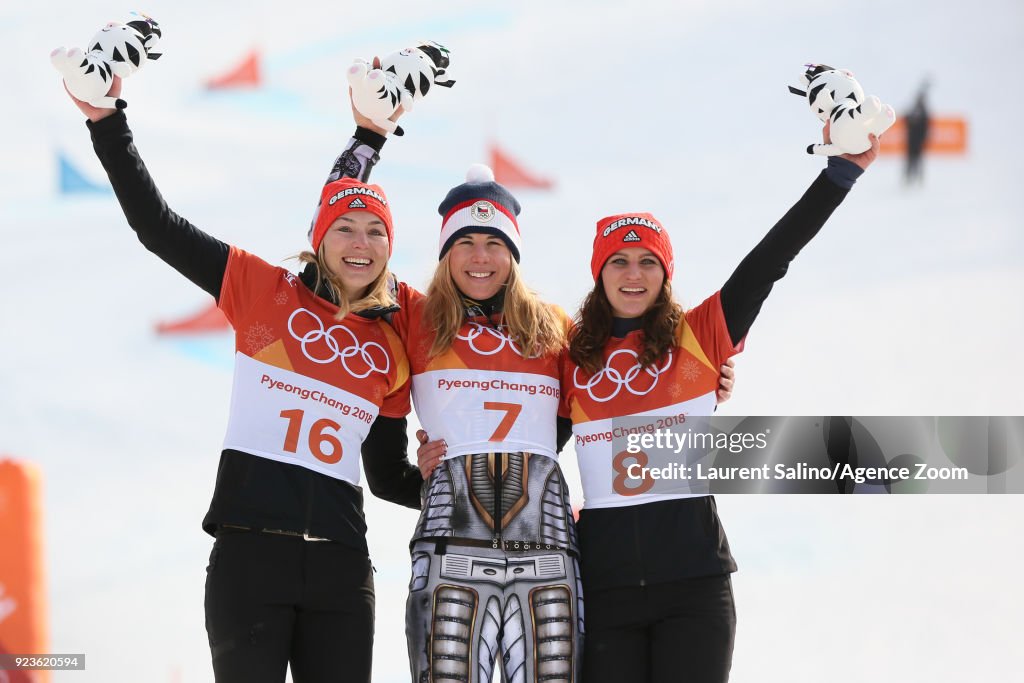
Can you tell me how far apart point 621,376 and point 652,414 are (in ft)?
0.55

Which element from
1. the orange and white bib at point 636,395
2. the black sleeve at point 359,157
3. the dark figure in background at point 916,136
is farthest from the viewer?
the dark figure in background at point 916,136

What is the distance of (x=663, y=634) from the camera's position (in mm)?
3326

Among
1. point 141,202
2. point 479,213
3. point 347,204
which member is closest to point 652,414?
point 479,213

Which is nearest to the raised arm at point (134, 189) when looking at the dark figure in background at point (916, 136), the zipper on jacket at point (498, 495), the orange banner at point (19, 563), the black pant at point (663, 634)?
the zipper on jacket at point (498, 495)

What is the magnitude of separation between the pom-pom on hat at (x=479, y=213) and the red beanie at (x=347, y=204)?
233 mm

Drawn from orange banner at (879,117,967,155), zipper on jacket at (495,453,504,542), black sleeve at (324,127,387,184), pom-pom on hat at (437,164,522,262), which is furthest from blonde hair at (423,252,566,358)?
orange banner at (879,117,967,155)

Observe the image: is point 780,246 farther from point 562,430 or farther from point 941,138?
point 941,138

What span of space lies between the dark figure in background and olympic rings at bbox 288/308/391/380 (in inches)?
464

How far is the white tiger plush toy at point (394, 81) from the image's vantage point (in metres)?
3.82

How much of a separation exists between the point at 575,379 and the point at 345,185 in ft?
3.40

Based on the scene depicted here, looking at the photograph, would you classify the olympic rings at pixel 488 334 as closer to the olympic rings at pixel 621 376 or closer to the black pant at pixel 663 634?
the olympic rings at pixel 621 376

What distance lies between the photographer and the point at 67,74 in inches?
132

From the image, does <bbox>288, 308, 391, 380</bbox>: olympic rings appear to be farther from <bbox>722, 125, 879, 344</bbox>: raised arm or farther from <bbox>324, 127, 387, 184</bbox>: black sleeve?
<bbox>722, 125, 879, 344</bbox>: raised arm

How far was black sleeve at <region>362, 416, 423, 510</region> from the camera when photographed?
391cm
